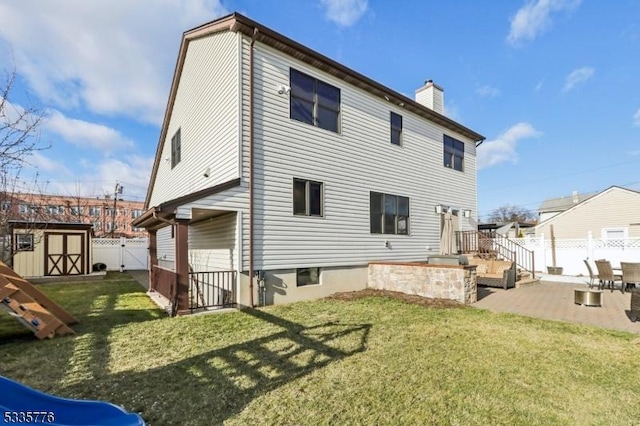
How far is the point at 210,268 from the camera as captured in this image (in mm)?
9297

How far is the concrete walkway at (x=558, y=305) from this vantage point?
6422 mm

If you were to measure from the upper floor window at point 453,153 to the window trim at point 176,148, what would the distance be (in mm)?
11101

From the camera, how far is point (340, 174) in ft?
31.7

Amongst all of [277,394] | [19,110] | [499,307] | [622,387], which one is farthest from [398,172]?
[19,110]

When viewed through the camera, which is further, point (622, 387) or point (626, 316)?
point (626, 316)

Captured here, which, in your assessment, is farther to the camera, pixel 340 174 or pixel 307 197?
pixel 340 174

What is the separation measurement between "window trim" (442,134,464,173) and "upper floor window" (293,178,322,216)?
7.29 m

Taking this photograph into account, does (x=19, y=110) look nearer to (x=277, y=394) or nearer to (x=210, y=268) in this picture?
(x=210, y=268)

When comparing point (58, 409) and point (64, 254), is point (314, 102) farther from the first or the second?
point (64, 254)

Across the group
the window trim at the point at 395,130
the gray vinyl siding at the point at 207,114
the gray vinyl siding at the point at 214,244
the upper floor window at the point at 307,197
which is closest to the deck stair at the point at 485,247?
the window trim at the point at 395,130

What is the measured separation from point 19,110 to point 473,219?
16.1 m

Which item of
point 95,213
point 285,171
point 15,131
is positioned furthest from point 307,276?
point 95,213

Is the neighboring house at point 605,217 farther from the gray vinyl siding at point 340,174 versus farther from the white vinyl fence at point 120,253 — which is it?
the white vinyl fence at point 120,253

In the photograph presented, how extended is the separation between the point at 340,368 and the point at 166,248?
12374mm
